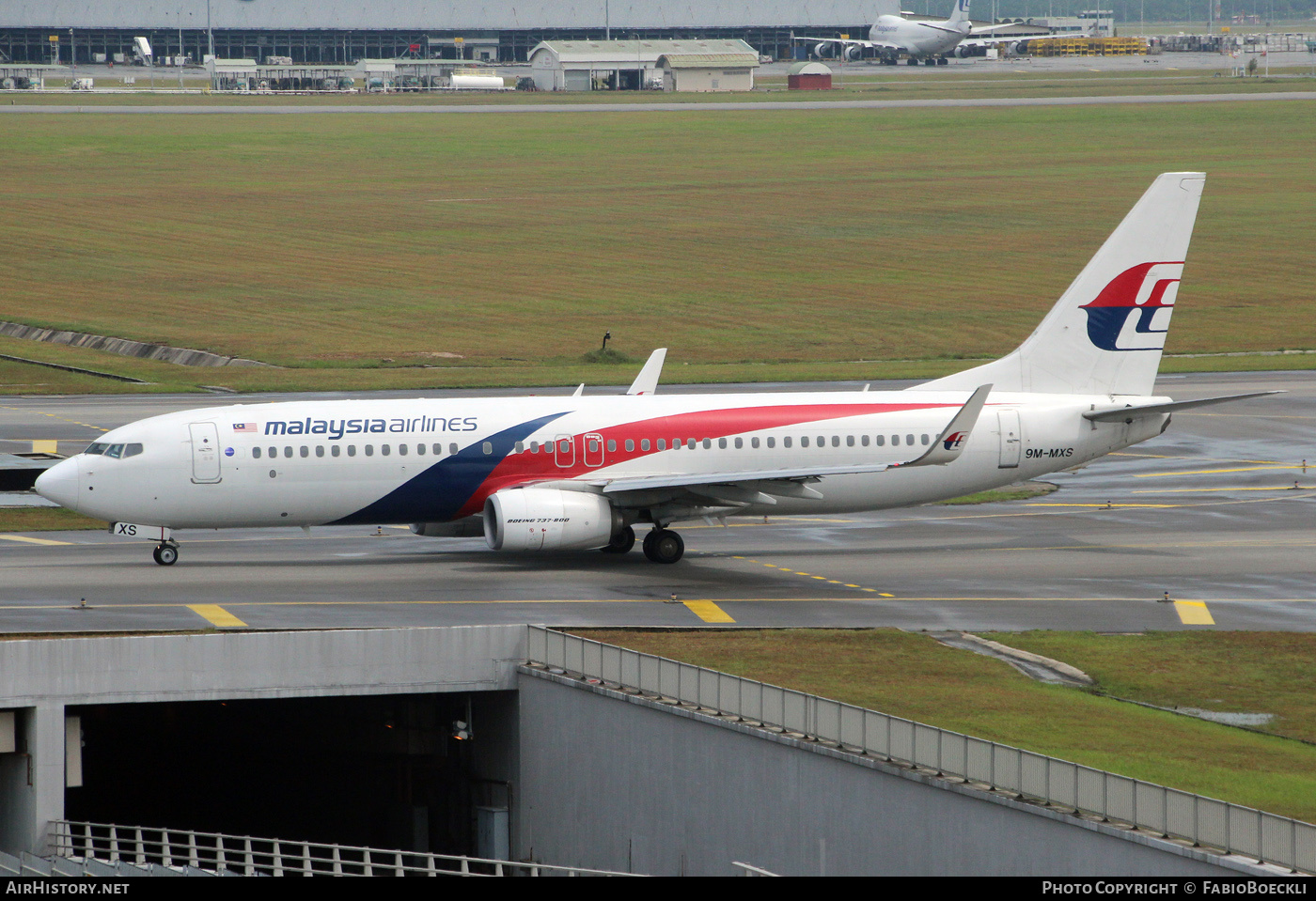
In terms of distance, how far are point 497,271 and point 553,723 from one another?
76720 millimetres

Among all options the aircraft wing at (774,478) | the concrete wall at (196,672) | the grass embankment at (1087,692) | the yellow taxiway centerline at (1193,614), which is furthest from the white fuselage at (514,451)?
the concrete wall at (196,672)

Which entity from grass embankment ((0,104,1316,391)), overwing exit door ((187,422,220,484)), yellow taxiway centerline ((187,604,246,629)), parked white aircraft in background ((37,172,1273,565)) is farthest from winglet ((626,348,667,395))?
grass embankment ((0,104,1316,391))

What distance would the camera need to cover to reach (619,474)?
154 feet

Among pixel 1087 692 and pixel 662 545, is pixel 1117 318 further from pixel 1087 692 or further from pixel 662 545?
pixel 1087 692

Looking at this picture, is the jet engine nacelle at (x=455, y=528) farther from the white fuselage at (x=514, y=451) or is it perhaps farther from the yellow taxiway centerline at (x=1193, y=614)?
the yellow taxiway centerline at (x=1193, y=614)

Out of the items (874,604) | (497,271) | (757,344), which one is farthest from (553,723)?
(497,271)

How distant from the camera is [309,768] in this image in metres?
45.4

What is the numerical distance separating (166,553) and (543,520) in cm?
1057

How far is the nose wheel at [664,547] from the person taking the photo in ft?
154

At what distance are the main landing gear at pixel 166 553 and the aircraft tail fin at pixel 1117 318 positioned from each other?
21.8m

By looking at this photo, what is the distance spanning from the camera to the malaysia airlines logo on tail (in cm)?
5072

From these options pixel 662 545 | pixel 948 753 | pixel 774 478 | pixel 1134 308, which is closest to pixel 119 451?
pixel 662 545
